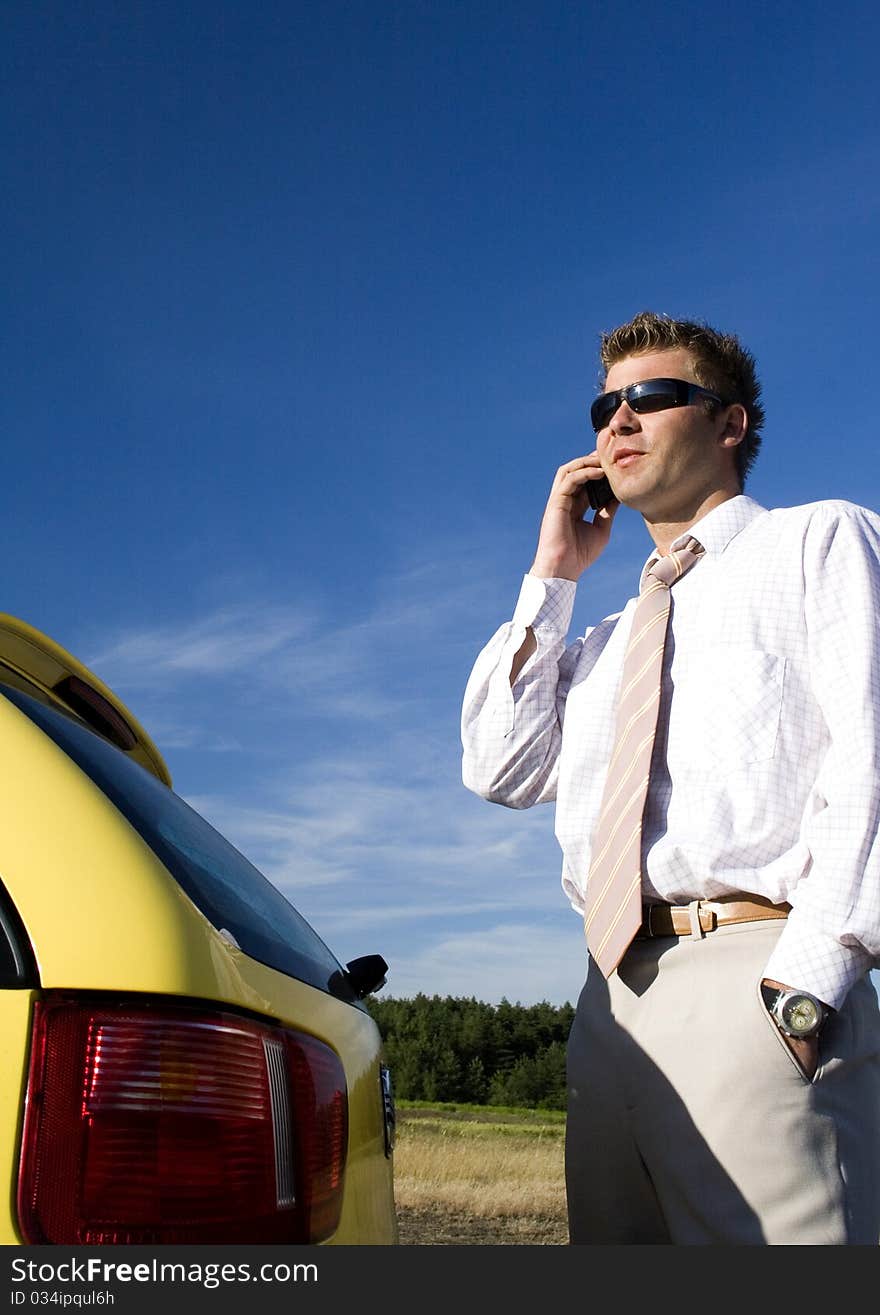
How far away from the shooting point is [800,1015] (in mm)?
2057

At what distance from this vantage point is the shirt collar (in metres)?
2.81

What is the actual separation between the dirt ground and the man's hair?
576 cm

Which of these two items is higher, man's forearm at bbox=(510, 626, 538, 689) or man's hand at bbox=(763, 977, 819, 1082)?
man's forearm at bbox=(510, 626, 538, 689)

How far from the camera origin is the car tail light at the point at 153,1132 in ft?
3.83

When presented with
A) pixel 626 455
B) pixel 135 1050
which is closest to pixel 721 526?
pixel 626 455

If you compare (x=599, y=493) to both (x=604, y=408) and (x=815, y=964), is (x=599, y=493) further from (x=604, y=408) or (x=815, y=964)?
(x=815, y=964)

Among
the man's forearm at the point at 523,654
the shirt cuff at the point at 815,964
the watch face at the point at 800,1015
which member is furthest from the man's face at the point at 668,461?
the watch face at the point at 800,1015

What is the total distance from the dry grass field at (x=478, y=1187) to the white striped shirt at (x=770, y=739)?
14.2 feet

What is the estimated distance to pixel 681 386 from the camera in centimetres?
302

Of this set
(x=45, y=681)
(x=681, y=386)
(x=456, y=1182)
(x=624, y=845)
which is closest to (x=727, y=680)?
(x=624, y=845)

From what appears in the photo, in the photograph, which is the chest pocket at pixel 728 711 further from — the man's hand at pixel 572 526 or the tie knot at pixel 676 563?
the man's hand at pixel 572 526

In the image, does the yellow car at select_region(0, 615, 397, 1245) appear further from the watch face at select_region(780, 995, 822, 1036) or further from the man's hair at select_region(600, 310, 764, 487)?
the man's hair at select_region(600, 310, 764, 487)

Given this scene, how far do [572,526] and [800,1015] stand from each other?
A: 65.4 inches

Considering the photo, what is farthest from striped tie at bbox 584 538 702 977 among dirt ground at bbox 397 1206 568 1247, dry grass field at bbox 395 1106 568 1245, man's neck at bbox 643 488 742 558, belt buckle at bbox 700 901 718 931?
dirt ground at bbox 397 1206 568 1247
